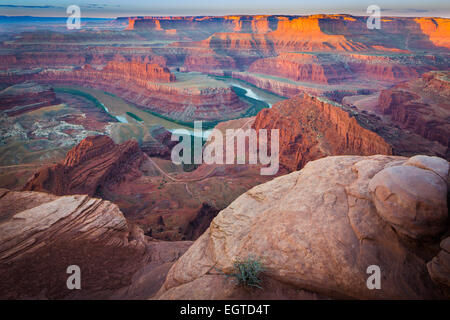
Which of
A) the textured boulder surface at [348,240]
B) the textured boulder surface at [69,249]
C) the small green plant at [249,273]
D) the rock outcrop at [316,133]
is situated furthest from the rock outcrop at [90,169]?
the small green plant at [249,273]

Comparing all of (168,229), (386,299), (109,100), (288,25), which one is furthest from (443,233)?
(288,25)

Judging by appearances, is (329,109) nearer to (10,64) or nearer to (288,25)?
(10,64)

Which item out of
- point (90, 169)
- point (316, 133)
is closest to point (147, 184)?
point (90, 169)

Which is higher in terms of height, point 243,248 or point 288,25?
point 288,25

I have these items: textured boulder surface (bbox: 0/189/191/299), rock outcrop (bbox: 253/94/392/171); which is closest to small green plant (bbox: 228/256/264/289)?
textured boulder surface (bbox: 0/189/191/299)

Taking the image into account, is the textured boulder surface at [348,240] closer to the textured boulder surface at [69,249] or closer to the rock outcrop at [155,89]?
the textured boulder surface at [69,249]

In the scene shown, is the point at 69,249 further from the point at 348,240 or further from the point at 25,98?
the point at 25,98
